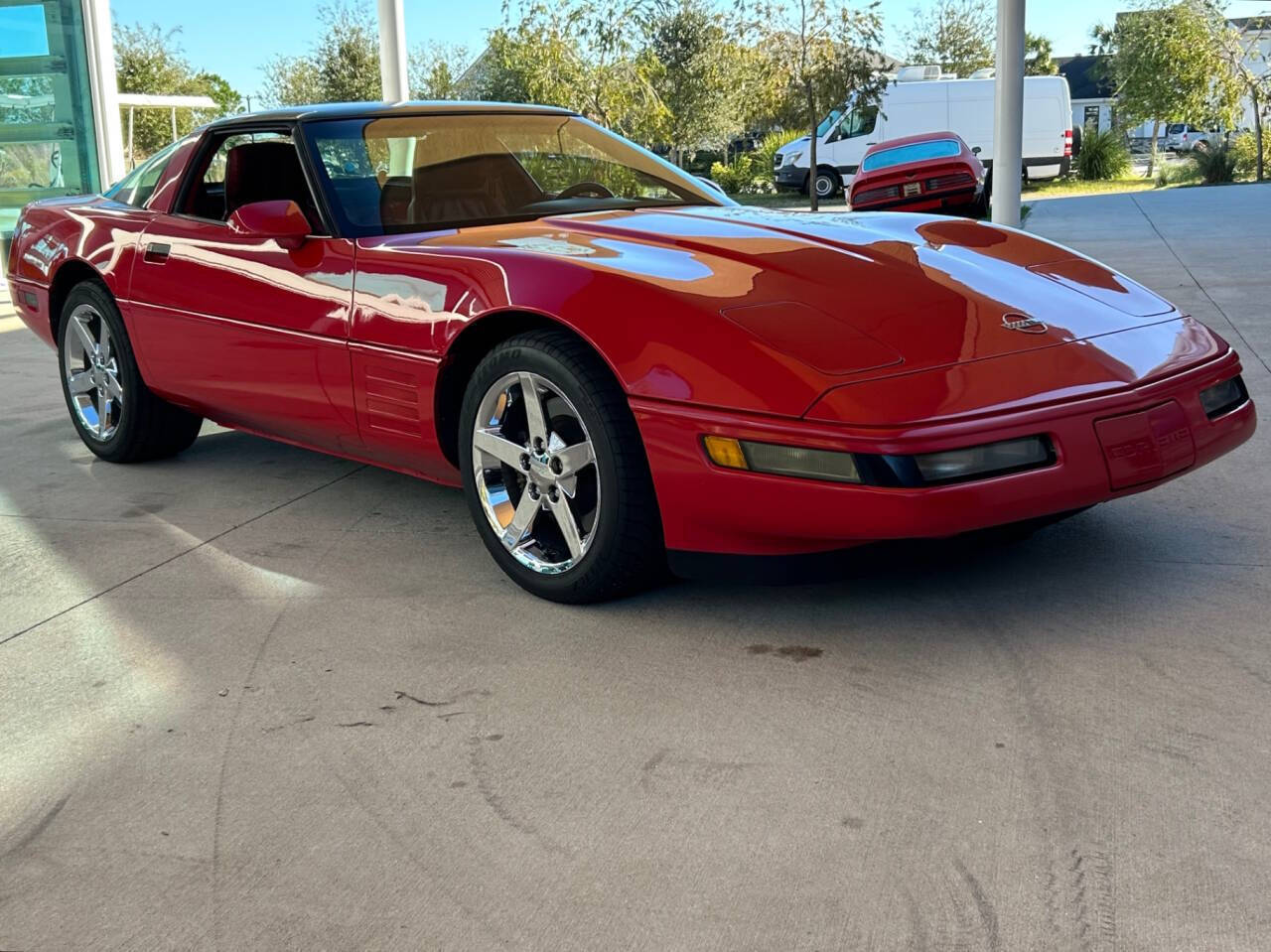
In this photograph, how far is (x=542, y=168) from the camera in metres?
4.23

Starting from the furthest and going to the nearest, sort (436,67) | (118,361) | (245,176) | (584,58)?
(436,67), (584,58), (118,361), (245,176)

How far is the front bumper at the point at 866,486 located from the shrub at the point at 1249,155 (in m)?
24.1

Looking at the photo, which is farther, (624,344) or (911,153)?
(911,153)

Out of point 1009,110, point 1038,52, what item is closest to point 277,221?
point 1009,110

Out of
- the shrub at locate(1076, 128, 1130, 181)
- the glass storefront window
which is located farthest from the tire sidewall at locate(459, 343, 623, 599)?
the shrub at locate(1076, 128, 1130, 181)

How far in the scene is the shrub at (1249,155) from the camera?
25.4 m

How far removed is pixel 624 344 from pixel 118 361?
2.57 meters

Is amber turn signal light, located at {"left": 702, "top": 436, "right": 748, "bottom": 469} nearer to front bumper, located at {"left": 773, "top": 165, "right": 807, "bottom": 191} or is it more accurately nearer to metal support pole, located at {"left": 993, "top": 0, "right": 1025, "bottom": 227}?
metal support pole, located at {"left": 993, "top": 0, "right": 1025, "bottom": 227}

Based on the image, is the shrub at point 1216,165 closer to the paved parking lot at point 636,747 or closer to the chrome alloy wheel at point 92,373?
the paved parking lot at point 636,747

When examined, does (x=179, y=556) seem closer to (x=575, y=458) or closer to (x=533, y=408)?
(x=533, y=408)

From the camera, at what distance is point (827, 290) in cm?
300

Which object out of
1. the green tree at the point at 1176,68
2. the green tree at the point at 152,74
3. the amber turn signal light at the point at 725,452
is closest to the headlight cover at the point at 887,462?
the amber turn signal light at the point at 725,452

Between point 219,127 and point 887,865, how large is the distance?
3.55 metres

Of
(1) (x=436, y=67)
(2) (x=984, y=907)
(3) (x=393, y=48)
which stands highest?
(1) (x=436, y=67)
